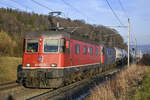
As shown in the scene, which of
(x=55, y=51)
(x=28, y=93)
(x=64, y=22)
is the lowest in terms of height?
(x=28, y=93)

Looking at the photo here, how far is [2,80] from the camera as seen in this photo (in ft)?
50.9

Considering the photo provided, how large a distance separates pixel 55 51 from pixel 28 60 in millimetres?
1751

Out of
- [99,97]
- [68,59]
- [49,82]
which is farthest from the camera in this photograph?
[68,59]

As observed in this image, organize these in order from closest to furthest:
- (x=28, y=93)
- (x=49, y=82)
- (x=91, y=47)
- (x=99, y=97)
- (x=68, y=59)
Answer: (x=99, y=97) → (x=28, y=93) → (x=49, y=82) → (x=68, y=59) → (x=91, y=47)

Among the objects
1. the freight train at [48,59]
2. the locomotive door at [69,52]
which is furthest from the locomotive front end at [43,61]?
the locomotive door at [69,52]

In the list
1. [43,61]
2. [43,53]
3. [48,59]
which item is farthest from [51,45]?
[43,61]

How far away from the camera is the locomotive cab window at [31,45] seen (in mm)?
12103

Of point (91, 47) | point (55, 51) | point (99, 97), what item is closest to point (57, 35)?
point (55, 51)

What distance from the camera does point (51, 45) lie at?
11.9 metres

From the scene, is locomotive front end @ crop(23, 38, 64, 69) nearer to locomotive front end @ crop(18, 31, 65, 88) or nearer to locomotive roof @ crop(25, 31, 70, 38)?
locomotive front end @ crop(18, 31, 65, 88)

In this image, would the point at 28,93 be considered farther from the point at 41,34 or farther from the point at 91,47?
the point at 91,47

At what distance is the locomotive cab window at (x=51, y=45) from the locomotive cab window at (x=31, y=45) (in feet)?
1.88

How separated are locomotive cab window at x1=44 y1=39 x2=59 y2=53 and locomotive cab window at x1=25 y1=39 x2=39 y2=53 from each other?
574mm

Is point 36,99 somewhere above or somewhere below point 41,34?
below
